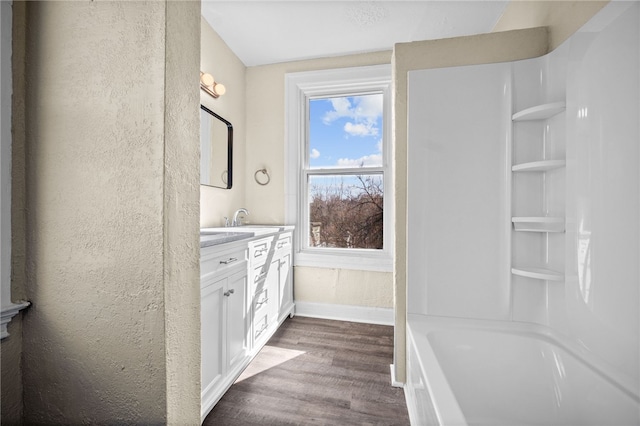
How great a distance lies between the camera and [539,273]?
1.47m

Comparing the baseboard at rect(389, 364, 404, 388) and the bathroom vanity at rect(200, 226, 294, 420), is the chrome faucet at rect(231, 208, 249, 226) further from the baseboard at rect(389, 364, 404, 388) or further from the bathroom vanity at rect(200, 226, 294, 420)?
the baseboard at rect(389, 364, 404, 388)

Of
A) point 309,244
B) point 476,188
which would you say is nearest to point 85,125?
point 476,188

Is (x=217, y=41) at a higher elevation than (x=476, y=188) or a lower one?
higher

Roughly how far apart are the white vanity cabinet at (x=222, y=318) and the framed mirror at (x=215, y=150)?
0.93m

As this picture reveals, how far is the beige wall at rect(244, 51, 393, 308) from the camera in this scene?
2.90 m

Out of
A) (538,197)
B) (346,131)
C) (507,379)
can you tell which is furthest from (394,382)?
(346,131)

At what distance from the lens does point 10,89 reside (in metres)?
0.90

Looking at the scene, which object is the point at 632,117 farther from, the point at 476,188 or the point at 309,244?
the point at 309,244

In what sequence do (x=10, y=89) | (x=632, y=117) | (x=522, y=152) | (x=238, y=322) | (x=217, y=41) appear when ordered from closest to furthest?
1. (x=10, y=89)
2. (x=632, y=117)
3. (x=522, y=152)
4. (x=238, y=322)
5. (x=217, y=41)

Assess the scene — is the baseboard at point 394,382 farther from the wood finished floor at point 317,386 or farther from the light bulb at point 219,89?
the light bulb at point 219,89

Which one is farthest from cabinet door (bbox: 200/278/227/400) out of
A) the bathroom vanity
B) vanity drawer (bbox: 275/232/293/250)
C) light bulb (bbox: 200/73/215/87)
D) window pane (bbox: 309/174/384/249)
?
light bulb (bbox: 200/73/215/87)

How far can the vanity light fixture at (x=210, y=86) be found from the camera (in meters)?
2.35

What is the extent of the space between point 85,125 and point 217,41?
84.0 inches

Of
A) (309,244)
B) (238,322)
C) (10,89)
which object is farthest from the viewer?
(309,244)
